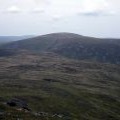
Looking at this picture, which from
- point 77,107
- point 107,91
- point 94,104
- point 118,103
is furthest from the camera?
point 107,91

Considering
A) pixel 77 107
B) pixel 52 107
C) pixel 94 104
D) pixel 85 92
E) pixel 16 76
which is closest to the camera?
pixel 52 107

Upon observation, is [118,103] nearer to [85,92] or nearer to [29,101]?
[85,92]

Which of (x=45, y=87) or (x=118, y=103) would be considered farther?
(x=45, y=87)

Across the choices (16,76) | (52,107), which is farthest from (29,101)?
(16,76)

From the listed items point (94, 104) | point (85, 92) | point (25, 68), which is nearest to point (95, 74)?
point (25, 68)

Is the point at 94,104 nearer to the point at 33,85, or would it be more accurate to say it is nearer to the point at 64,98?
the point at 64,98

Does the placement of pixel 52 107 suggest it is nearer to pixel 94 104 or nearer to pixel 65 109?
pixel 65 109

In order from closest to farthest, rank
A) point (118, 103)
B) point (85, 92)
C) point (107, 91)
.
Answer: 1. point (118, 103)
2. point (85, 92)
3. point (107, 91)

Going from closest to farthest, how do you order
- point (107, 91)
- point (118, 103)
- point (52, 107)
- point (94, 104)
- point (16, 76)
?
point (52, 107)
point (94, 104)
point (118, 103)
point (107, 91)
point (16, 76)

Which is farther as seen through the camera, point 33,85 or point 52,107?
point 33,85
